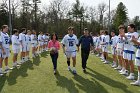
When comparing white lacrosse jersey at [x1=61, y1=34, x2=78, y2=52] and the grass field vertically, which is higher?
white lacrosse jersey at [x1=61, y1=34, x2=78, y2=52]

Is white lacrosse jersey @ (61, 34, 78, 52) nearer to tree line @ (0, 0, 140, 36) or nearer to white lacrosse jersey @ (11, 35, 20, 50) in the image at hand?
white lacrosse jersey @ (11, 35, 20, 50)

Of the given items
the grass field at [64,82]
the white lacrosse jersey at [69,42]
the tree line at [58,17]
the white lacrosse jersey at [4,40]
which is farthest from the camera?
the tree line at [58,17]

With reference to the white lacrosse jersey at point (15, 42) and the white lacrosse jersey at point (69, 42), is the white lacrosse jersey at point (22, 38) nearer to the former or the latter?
the white lacrosse jersey at point (15, 42)

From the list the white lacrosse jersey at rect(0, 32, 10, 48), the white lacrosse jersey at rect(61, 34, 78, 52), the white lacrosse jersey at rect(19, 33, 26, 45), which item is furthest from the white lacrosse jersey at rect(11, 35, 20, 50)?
the white lacrosse jersey at rect(61, 34, 78, 52)

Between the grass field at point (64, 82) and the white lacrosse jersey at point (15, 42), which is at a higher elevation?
the white lacrosse jersey at point (15, 42)

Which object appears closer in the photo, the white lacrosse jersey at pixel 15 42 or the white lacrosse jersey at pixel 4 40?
the white lacrosse jersey at pixel 4 40

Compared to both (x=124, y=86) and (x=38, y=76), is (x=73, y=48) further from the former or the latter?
(x=124, y=86)

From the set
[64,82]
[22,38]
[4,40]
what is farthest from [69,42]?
[22,38]

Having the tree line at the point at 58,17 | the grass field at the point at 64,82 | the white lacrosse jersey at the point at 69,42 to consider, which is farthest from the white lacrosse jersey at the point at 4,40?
the tree line at the point at 58,17

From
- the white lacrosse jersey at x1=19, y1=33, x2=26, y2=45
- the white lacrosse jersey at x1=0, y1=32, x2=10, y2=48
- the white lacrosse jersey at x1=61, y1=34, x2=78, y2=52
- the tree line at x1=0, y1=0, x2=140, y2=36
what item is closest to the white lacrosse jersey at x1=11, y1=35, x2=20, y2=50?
the white lacrosse jersey at x1=19, y1=33, x2=26, y2=45

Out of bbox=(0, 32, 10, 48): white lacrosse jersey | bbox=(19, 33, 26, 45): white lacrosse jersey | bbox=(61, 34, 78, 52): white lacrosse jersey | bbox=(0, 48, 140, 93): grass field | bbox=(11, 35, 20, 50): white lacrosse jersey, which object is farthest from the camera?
bbox=(19, 33, 26, 45): white lacrosse jersey

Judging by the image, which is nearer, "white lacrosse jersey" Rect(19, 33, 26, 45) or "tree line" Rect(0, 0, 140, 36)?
"white lacrosse jersey" Rect(19, 33, 26, 45)

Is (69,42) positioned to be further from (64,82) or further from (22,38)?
(22,38)

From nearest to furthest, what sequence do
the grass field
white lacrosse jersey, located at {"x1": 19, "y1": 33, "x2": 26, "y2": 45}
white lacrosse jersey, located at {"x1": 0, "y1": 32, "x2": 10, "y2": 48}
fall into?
the grass field, white lacrosse jersey, located at {"x1": 0, "y1": 32, "x2": 10, "y2": 48}, white lacrosse jersey, located at {"x1": 19, "y1": 33, "x2": 26, "y2": 45}
